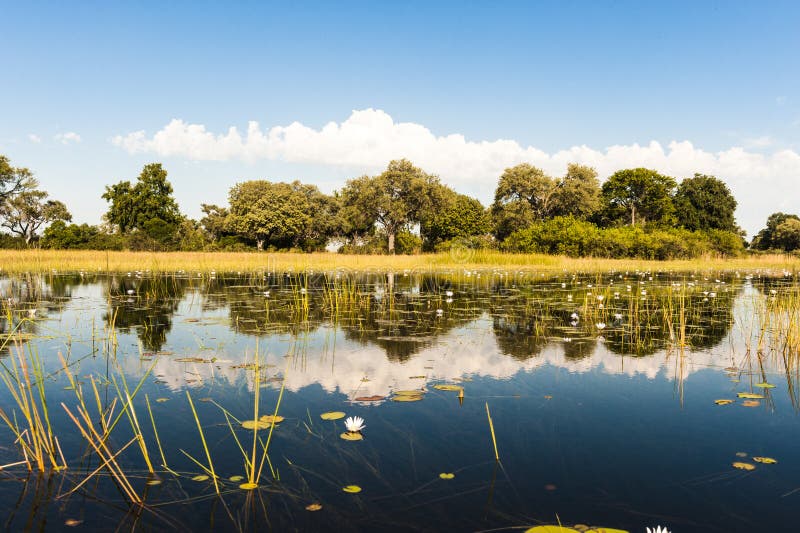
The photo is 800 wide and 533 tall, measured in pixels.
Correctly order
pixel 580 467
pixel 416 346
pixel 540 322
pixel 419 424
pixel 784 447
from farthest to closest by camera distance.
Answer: pixel 540 322, pixel 416 346, pixel 419 424, pixel 784 447, pixel 580 467

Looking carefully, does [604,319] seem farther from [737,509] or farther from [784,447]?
[737,509]

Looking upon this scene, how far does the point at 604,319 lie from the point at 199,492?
27.0 ft

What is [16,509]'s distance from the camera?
2.84m

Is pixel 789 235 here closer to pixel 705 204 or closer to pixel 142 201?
pixel 705 204

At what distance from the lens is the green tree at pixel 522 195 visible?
5722 cm

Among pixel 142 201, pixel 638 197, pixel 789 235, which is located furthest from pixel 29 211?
pixel 789 235

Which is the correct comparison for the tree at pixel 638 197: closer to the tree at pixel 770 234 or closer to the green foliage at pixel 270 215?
the tree at pixel 770 234

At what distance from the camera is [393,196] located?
58.6 meters

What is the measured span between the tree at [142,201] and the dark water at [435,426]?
6202 centimetres

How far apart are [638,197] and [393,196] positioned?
1195 inches

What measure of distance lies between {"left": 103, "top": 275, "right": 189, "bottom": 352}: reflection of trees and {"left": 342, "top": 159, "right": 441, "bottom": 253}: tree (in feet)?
133

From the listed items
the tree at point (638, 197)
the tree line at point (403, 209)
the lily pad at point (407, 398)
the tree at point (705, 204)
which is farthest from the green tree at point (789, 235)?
the lily pad at point (407, 398)

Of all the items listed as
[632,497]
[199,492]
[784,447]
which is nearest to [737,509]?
[632,497]

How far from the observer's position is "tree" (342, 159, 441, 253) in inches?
2245
